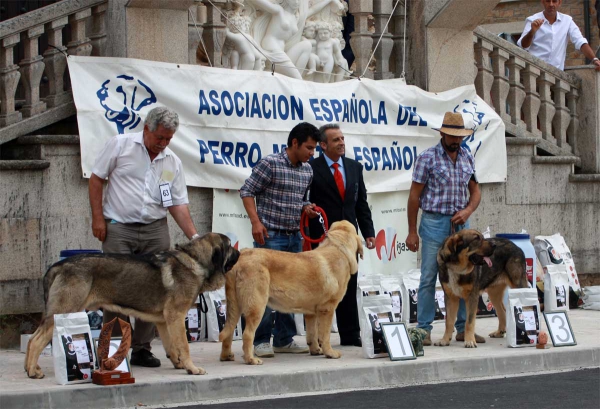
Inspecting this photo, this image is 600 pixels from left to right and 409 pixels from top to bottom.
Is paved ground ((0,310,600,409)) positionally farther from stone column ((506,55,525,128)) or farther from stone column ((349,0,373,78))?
stone column ((506,55,525,128))

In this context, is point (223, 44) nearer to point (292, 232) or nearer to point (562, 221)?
point (292, 232)

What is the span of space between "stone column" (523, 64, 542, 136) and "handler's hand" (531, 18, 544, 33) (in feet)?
2.60

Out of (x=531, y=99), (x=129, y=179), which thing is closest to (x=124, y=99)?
(x=129, y=179)

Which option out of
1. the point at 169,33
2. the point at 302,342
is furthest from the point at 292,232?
the point at 169,33

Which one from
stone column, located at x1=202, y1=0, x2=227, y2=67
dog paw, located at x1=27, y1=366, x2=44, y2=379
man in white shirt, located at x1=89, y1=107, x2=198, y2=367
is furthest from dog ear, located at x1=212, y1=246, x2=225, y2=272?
stone column, located at x1=202, y1=0, x2=227, y2=67

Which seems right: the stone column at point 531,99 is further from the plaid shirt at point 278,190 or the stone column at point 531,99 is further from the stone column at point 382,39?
the plaid shirt at point 278,190

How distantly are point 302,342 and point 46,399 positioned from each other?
376 centimetres

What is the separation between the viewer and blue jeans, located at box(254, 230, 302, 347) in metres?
10.5

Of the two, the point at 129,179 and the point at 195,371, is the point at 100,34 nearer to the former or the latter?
the point at 129,179

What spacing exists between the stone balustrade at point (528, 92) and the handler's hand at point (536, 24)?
667mm

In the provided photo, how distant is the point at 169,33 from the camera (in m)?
12.5

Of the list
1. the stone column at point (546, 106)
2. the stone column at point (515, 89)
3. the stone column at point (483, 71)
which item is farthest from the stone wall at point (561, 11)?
the stone column at point (483, 71)

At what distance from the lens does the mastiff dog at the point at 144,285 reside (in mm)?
8984

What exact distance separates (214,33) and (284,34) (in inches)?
38.8
